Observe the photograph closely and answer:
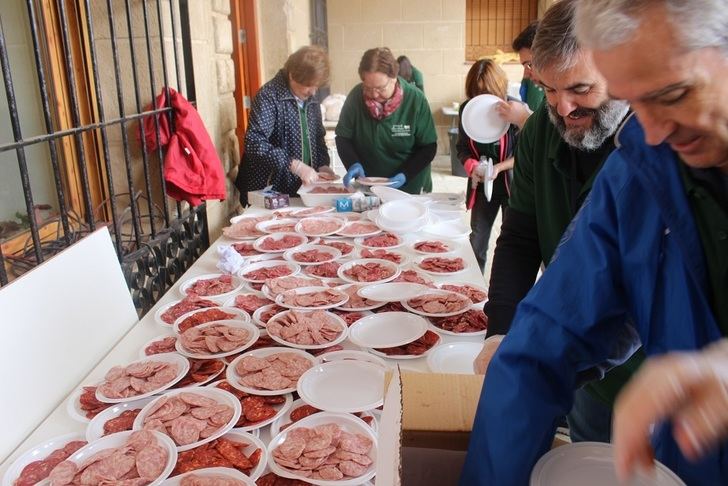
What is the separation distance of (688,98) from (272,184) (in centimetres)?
291

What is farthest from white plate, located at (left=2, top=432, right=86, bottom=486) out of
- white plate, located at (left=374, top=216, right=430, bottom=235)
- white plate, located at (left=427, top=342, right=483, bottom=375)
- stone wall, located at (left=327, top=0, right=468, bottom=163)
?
stone wall, located at (left=327, top=0, right=468, bottom=163)

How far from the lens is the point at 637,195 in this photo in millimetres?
861

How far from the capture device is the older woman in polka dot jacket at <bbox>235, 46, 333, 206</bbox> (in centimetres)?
337

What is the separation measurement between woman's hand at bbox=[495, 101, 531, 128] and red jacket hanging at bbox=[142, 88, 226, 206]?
1.41 metres

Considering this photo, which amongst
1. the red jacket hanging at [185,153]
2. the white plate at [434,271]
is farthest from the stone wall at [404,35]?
the white plate at [434,271]

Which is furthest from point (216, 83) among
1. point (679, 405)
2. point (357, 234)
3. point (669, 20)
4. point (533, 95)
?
point (679, 405)

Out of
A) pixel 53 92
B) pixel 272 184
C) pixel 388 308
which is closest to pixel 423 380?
pixel 388 308

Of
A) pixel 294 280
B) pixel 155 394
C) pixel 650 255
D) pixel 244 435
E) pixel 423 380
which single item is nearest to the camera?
pixel 650 255

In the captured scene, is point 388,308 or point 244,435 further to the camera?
point 388,308

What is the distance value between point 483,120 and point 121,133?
66.9 inches

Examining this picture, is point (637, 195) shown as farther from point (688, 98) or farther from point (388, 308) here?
point (388, 308)

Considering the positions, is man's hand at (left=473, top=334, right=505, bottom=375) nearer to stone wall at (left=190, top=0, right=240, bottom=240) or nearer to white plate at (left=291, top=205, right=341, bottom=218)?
white plate at (left=291, top=205, right=341, bottom=218)

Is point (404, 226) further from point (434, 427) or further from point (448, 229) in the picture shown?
point (434, 427)

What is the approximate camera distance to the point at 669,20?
2.26 feet
